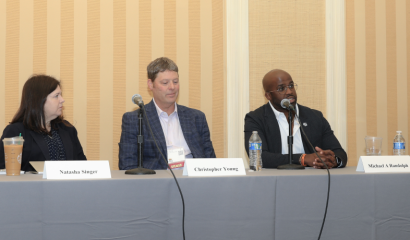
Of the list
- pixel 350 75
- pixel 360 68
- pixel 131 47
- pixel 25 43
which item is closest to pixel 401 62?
pixel 360 68

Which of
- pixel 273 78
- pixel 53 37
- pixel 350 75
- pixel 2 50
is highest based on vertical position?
pixel 53 37

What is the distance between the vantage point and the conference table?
4.95 ft

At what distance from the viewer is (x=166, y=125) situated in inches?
113

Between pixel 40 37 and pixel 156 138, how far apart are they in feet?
4.95

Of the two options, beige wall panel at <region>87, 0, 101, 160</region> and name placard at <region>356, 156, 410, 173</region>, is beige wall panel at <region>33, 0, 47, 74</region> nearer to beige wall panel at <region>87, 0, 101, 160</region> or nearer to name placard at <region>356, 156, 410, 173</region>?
beige wall panel at <region>87, 0, 101, 160</region>

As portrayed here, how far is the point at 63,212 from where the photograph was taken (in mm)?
1517

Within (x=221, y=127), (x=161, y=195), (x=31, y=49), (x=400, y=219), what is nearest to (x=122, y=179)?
(x=161, y=195)

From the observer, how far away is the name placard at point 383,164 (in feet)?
6.09

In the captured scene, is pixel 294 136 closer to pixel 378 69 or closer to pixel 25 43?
pixel 378 69

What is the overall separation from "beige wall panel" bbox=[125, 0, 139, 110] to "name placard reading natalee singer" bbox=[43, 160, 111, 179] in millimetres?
1797

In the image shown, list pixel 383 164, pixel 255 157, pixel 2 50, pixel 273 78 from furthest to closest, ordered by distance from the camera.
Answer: pixel 2 50 < pixel 273 78 < pixel 255 157 < pixel 383 164

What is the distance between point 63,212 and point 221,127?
81.7 inches

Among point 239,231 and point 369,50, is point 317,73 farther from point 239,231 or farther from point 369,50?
point 239,231

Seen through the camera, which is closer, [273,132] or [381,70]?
[273,132]
